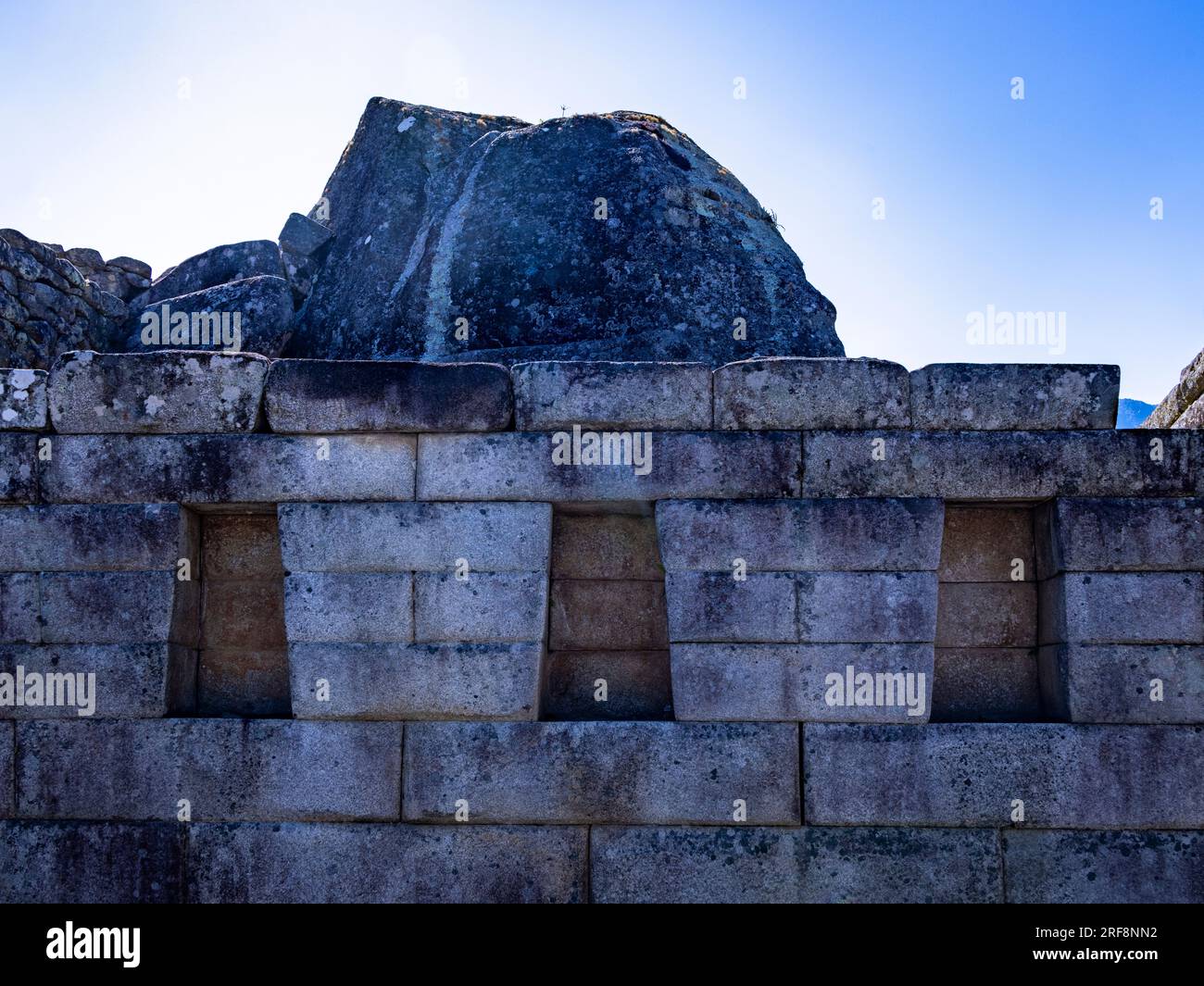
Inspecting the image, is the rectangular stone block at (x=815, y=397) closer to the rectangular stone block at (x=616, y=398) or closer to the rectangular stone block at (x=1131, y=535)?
the rectangular stone block at (x=616, y=398)

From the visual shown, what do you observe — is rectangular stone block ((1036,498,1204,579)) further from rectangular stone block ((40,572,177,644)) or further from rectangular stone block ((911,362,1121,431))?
rectangular stone block ((40,572,177,644))

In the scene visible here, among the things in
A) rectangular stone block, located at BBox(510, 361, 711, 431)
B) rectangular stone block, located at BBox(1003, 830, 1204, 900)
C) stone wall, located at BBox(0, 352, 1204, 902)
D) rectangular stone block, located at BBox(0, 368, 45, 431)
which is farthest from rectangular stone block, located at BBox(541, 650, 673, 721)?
rectangular stone block, located at BBox(0, 368, 45, 431)

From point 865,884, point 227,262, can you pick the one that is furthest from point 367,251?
point 865,884

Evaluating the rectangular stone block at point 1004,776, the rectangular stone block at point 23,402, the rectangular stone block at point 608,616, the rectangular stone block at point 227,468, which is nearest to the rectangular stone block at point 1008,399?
the rectangular stone block at point 1004,776

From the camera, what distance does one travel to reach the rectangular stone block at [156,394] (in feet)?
18.4

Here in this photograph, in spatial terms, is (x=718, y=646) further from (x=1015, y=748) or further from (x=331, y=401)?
(x=331, y=401)

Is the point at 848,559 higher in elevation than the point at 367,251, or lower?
lower

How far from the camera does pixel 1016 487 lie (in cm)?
550

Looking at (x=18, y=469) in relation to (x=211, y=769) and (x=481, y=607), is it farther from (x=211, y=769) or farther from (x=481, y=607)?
(x=481, y=607)

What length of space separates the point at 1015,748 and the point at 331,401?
401cm

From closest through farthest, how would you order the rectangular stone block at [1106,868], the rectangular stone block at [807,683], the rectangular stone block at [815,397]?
the rectangular stone block at [1106,868] < the rectangular stone block at [807,683] < the rectangular stone block at [815,397]

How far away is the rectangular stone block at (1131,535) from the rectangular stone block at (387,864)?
2.99 m

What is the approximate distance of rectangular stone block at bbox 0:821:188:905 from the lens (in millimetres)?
5352

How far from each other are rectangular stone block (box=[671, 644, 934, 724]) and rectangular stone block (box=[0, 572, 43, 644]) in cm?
344
